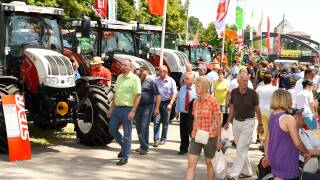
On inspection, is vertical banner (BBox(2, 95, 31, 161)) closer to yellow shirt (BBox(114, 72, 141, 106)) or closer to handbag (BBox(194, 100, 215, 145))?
yellow shirt (BBox(114, 72, 141, 106))

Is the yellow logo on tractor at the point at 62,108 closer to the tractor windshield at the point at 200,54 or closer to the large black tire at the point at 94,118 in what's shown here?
the large black tire at the point at 94,118

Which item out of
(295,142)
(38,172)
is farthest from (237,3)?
(295,142)

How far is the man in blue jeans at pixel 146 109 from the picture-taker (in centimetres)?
1002

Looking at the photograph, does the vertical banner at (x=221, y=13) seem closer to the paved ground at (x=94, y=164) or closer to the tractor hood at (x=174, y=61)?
the tractor hood at (x=174, y=61)

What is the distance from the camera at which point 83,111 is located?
10.4m

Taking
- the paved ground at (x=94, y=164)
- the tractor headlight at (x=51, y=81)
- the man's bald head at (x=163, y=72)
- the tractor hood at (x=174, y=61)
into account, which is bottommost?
the paved ground at (x=94, y=164)

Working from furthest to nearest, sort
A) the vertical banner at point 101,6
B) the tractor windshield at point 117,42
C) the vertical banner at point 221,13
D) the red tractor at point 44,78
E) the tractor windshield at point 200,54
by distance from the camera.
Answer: the tractor windshield at point 200,54 → the vertical banner at point 221,13 → the vertical banner at point 101,6 → the tractor windshield at point 117,42 → the red tractor at point 44,78

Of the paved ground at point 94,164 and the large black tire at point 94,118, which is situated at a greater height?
the large black tire at point 94,118

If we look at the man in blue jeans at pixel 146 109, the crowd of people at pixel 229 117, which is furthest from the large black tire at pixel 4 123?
the man in blue jeans at pixel 146 109

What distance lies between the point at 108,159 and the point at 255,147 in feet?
11.4

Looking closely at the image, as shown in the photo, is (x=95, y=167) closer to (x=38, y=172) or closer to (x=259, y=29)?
(x=38, y=172)

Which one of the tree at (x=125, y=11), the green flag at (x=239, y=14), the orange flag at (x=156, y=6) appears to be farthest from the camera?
the tree at (x=125, y=11)

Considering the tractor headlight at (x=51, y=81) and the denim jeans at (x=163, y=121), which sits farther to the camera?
the denim jeans at (x=163, y=121)

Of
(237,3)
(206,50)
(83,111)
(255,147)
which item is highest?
(237,3)
